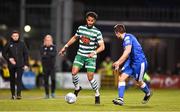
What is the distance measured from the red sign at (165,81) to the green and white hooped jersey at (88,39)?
2156 cm

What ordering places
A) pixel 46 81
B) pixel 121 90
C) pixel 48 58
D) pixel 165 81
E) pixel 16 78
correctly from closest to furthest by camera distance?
pixel 121 90, pixel 16 78, pixel 46 81, pixel 48 58, pixel 165 81

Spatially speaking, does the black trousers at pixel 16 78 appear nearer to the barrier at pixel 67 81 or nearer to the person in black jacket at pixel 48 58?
the person in black jacket at pixel 48 58

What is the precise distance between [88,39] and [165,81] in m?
22.3

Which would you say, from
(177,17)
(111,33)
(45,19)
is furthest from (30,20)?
(177,17)

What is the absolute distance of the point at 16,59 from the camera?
2245 centimetres

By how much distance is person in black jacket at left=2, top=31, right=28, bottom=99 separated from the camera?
22406mm

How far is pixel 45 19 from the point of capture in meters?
52.6

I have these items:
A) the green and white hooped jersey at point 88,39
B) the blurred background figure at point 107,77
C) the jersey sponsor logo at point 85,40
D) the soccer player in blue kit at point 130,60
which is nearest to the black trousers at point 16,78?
the green and white hooped jersey at point 88,39

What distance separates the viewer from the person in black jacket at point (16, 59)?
73.5 feet

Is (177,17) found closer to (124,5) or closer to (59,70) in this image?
(124,5)

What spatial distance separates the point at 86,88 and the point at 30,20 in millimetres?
17300

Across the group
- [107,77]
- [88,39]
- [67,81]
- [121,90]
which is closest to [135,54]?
[121,90]

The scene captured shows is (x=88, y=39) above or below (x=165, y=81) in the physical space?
above

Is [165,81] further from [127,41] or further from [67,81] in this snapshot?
[127,41]
